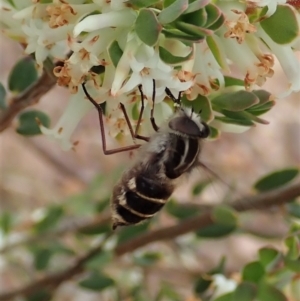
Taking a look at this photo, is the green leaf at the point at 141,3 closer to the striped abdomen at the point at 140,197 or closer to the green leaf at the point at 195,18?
the green leaf at the point at 195,18

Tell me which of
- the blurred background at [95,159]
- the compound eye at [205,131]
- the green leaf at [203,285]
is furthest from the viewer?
the blurred background at [95,159]

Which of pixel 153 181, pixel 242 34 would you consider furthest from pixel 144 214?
pixel 242 34

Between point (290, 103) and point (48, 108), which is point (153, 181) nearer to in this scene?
point (48, 108)

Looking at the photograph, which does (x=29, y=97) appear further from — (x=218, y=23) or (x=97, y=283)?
(x=97, y=283)

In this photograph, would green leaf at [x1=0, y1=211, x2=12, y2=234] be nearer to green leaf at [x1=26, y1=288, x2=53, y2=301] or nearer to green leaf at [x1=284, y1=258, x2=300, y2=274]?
green leaf at [x1=26, y1=288, x2=53, y2=301]

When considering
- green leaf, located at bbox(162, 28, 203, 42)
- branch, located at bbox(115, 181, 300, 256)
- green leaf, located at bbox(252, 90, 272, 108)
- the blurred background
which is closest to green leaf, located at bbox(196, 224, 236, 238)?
branch, located at bbox(115, 181, 300, 256)

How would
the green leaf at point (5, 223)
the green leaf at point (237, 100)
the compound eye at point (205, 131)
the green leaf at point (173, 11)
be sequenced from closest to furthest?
the green leaf at point (173, 11), the green leaf at point (237, 100), the compound eye at point (205, 131), the green leaf at point (5, 223)

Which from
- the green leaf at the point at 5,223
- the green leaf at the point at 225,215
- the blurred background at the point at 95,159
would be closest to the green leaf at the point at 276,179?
the green leaf at the point at 225,215
